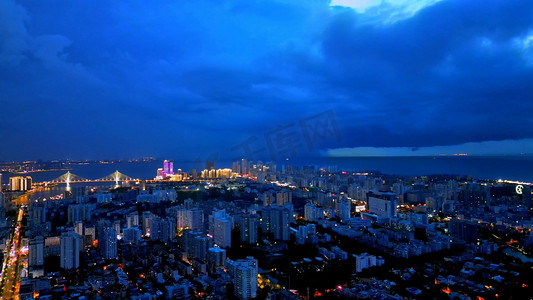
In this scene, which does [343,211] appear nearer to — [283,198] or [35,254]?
[283,198]

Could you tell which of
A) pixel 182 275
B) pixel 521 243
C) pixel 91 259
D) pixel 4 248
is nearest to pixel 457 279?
pixel 521 243

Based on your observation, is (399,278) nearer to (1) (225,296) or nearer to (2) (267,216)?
(1) (225,296)

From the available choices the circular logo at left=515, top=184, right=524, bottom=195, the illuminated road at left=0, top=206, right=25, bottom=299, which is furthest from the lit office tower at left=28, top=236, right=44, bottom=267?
the circular logo at left=515, top=184, right=524, bottom=195

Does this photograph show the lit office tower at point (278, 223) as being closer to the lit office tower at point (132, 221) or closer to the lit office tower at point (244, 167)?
the lit office tower at point (132, 221)

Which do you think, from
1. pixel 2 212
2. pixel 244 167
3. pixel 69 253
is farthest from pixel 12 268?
pixel 244 167

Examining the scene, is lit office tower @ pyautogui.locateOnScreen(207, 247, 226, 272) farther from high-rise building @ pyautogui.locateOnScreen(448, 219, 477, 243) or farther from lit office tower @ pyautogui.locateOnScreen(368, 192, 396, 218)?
lit office tower @ pyautogui.locateOnScreen(368, 192, 396, 218)

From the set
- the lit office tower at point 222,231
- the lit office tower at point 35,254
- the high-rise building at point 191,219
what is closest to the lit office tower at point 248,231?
the lit office tower at point 222,231
